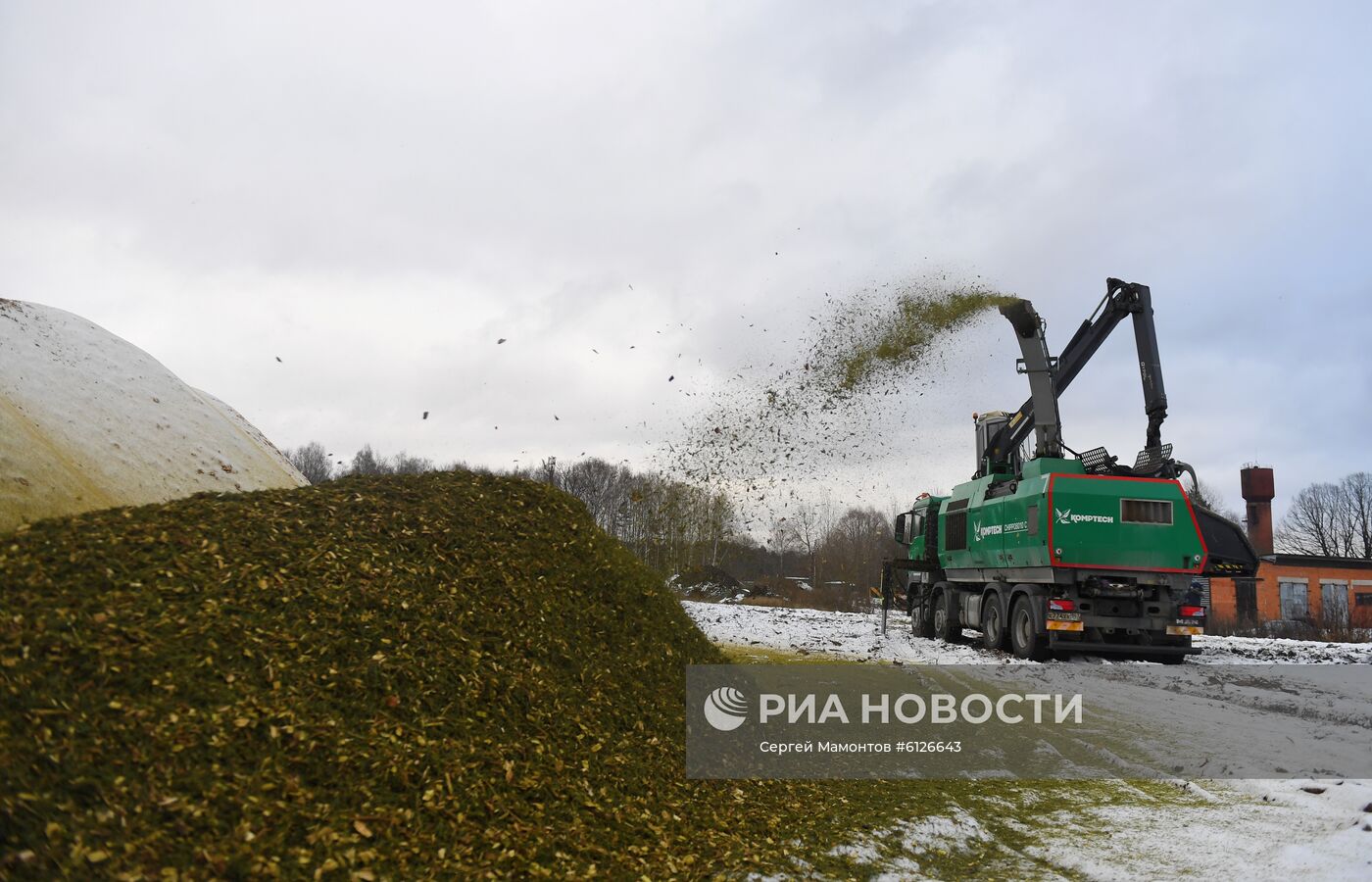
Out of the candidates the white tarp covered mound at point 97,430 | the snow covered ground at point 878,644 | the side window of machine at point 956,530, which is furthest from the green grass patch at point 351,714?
the side window of machine at point 956,530

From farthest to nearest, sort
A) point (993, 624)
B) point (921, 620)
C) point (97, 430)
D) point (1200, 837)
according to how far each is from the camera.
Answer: point (921, 620)
point (993, 624)
point (97, 430)
point (1200, 837)

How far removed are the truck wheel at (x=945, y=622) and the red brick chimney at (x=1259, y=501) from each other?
2323 centimetres

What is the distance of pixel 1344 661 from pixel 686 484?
10.3 meters

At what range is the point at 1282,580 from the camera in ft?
113

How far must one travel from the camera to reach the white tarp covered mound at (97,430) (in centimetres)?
674

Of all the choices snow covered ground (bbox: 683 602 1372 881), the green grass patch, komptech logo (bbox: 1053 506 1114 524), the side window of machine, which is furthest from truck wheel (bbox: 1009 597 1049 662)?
the green grass patch

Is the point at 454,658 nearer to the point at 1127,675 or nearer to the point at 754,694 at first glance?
the point at 754,694

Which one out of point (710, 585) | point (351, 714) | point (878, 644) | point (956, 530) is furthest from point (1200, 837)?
point (710, 585)

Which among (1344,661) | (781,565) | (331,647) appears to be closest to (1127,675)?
(1344,661)

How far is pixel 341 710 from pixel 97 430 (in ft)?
16.1

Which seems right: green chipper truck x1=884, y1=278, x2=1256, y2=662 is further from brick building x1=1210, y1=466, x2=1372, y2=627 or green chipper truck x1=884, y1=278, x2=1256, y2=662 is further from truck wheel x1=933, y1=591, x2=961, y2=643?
brick building x1=1210, y1=466, x2=1372, y2=627

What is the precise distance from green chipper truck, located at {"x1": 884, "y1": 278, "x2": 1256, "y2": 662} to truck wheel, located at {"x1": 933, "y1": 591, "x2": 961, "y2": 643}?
2.20 ft

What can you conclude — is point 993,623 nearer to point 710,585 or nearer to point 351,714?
point 351,714

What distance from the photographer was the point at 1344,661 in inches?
533
